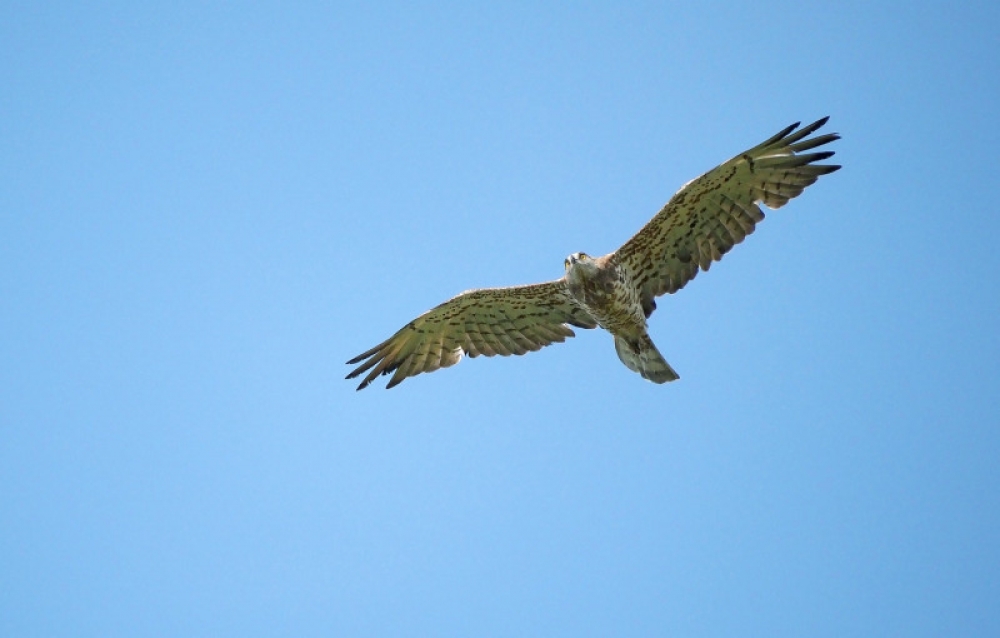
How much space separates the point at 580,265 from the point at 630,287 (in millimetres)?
895

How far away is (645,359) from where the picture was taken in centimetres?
1466

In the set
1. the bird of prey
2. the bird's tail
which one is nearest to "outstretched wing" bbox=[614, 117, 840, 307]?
the bird of prey

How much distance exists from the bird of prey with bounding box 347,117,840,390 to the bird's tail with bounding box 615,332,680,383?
1 centimetres

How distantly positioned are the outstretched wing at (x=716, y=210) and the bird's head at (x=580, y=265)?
0.53 m

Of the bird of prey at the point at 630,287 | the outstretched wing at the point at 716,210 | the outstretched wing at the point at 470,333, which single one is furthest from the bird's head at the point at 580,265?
the outstretched wing at the point at 470,333

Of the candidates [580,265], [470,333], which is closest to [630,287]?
[580,265]

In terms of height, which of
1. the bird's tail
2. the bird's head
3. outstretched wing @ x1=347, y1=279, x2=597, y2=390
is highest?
outstretched wing @ x1=347, y1=279, x2=597, y2=390

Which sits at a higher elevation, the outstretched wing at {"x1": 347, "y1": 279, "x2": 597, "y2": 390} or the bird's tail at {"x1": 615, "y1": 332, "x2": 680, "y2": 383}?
the outstretched wing at {"x1": 347, "y1": 279, "x2": 597, "y2": 390}

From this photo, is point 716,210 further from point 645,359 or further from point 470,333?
point 470,333

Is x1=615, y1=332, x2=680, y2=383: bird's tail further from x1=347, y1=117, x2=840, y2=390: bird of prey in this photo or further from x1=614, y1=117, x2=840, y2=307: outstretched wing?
x1=614, y1=117, x2=840, y2=307: outstretched wing

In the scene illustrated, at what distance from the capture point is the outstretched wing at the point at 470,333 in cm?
1514

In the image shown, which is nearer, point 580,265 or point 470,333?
point 580,265

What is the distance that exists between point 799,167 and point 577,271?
2851mm

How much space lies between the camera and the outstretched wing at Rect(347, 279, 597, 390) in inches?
596
